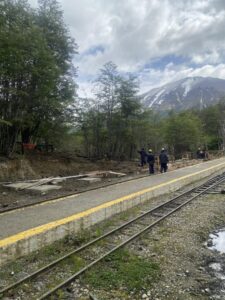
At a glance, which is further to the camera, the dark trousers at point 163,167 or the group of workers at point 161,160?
the dark trousers at point 163,167

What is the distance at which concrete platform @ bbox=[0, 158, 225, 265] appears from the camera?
6.49 m

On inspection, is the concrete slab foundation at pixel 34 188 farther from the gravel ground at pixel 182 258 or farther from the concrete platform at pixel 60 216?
the gravel ground at pixel 182 258

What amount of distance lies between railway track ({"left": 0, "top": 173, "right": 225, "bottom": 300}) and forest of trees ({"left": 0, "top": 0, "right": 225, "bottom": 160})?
851 cm

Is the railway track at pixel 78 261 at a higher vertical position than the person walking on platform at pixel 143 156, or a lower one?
lower

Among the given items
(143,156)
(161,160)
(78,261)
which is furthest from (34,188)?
(143,156)

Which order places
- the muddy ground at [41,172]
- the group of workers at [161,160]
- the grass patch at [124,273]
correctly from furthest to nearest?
1. the group of workers at [161,160]
2. the muddy ground at [41,172]
3. the grass patch at [124,273]

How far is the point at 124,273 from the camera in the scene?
228 inches

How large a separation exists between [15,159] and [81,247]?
38.2 feet

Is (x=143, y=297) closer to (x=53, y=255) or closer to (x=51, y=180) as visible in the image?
(x=53, y=255)

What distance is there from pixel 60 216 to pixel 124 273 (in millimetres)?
3156

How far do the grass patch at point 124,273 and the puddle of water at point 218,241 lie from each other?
2123mm

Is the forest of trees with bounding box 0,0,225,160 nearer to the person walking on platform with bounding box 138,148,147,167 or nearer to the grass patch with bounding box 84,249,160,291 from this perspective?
the person walking on platform with bounding box 138,148,147,167

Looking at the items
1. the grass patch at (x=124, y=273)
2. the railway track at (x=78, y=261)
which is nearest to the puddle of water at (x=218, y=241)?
the railway track at (x=78, y=261)

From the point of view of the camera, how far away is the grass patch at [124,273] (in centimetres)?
540
